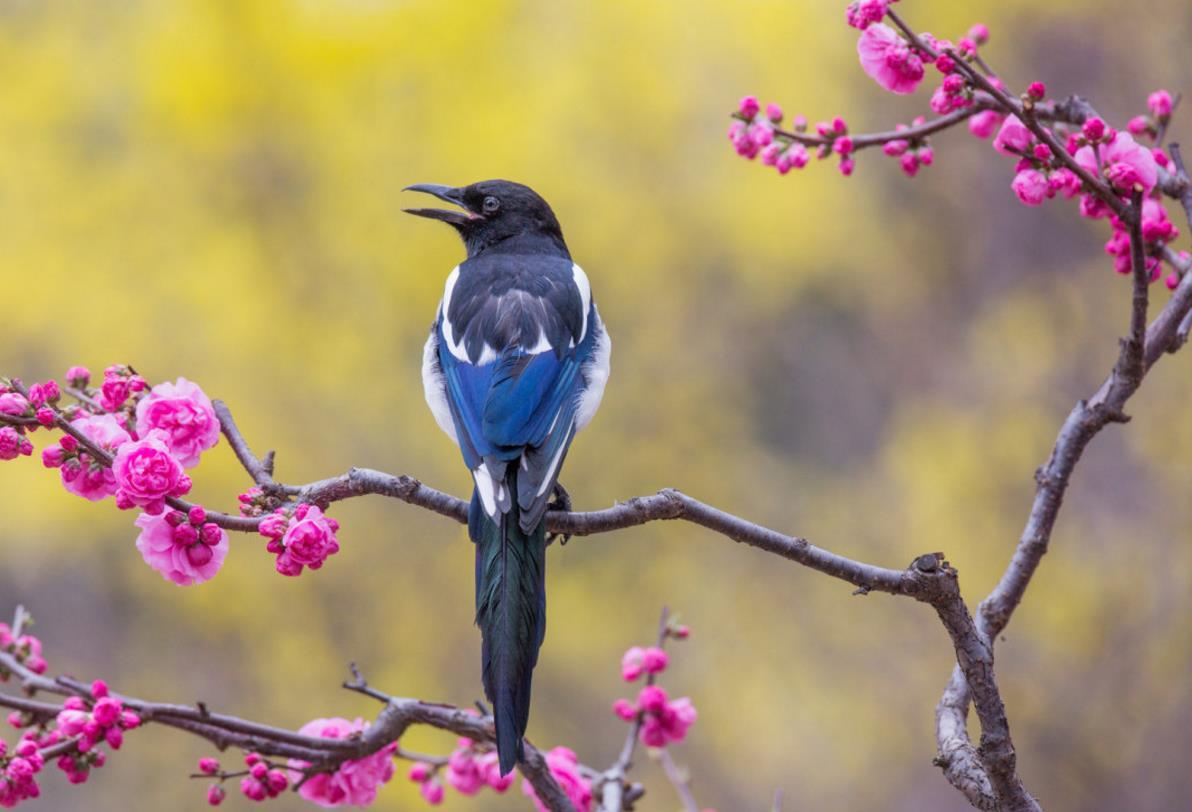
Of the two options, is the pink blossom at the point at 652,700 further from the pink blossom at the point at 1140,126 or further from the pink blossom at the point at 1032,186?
the pink blossom at the point at 1140,126

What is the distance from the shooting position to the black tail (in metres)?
1.73

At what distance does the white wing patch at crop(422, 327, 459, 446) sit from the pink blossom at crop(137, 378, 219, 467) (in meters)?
0.57

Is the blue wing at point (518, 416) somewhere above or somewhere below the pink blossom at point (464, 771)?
above

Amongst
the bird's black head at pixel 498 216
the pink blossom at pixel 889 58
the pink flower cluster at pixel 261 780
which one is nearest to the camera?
the pink flower cluster at pixel 261 780

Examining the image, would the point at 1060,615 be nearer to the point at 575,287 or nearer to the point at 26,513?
the point at 575,287

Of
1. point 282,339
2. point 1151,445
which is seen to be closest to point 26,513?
point 282,339

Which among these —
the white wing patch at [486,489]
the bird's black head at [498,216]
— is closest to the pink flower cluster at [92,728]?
the white wing patch at [486,489]

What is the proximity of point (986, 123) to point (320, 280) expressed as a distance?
439cm

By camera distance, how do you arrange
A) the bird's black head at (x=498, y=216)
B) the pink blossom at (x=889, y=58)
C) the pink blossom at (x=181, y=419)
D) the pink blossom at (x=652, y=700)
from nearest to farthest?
the pink blossom at (x=181, y=419) → the pink blossom at (x=889, y=58) → the pink blossom at (x=652, y=700) → the bird's black head at (x=498, y=216)

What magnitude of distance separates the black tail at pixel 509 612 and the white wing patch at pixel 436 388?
0.37 m

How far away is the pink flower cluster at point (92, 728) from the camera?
1.80 metres

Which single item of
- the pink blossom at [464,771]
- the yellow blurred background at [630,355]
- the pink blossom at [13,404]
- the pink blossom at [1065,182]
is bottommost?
the pink blossom at [464,771]

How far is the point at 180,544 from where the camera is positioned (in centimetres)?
163

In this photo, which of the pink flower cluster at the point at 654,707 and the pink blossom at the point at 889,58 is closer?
the pink blossom at the point at 889,58
